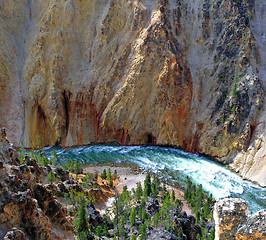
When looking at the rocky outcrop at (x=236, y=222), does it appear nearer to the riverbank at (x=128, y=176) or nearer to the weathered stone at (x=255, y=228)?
the weathered stone at (x=255, y=228)

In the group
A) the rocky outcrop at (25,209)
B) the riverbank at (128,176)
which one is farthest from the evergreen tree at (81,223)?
the riverbank at (128,176)

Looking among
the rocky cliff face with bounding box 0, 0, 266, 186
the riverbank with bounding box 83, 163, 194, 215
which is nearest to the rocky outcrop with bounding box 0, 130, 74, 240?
the riverbank with bounding box 83, 163, 194, 215

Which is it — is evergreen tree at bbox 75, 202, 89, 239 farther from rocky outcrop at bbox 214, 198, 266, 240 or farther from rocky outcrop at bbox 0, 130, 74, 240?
rocky outcrop at bbox 214, 198, 266, 240

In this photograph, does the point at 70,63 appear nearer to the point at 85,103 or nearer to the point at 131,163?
the point at 85,103

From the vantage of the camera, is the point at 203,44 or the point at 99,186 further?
the point at 203,44

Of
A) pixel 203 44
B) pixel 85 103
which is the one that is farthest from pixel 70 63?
pixel 203 44

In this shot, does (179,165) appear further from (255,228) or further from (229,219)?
(255,228)
